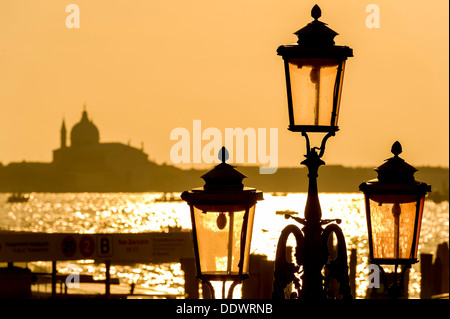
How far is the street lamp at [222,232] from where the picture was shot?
23.8 feet

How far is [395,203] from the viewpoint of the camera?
8.14 metres

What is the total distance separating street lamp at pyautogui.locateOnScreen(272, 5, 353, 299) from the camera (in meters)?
7.05

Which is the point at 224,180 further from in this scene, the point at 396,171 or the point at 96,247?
the point at 96,247

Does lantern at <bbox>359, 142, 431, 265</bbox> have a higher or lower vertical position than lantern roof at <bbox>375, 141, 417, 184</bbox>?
lower

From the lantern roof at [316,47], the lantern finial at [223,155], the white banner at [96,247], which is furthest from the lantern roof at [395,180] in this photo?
the white banner at [96,247]

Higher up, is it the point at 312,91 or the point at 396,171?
the point at 312,91

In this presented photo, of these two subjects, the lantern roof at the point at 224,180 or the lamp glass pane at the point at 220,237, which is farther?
the lantern roof at the point at 224,180

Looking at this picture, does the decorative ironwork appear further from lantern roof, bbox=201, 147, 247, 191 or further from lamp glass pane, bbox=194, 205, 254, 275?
lantern roof, bbox=201, 147, 247, 191

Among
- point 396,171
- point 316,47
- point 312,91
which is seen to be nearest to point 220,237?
point 312,91

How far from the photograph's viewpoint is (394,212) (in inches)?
320

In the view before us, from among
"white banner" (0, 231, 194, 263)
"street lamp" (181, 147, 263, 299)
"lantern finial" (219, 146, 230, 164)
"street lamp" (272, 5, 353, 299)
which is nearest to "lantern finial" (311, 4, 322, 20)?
"street lamp" (272, 5, 353, 299)

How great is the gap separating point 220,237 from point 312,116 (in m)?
1.01

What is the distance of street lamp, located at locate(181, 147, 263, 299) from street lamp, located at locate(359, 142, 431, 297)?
123 centimetres

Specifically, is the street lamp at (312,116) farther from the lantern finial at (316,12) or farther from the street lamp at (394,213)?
the street lamp at (394,213)
